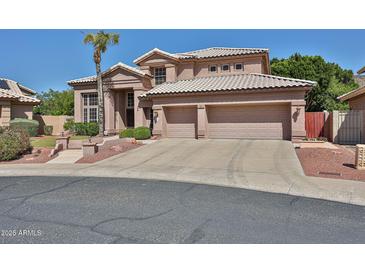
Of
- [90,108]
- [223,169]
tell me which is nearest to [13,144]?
[90,108]

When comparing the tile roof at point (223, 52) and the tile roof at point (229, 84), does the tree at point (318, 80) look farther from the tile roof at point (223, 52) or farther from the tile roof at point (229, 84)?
the tile roof at point (229, 84)

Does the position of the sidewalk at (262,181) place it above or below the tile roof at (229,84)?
below

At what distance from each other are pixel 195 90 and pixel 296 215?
43.7 ft

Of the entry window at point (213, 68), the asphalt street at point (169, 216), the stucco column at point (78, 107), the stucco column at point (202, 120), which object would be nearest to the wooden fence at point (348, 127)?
the stucco column at point (202, 120)

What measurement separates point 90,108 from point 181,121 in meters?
8.74

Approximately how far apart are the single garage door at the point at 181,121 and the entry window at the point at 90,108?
716 cm

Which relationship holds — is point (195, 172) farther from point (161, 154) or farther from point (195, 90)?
point (195, 90)

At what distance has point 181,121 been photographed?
61.6 ft

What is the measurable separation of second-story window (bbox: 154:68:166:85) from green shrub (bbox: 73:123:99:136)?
626 cm

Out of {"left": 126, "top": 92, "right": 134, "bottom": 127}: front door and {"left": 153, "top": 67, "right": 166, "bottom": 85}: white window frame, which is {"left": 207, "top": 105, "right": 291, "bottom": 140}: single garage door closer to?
{"left": 153, "top": 67, "right": 166, "bottom": 85}: white window frame

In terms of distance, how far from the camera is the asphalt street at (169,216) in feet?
13.9

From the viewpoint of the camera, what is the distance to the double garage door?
1645 centimetres

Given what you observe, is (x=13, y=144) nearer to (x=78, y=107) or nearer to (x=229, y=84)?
(x=78, y=107)

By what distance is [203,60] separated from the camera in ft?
70.9
